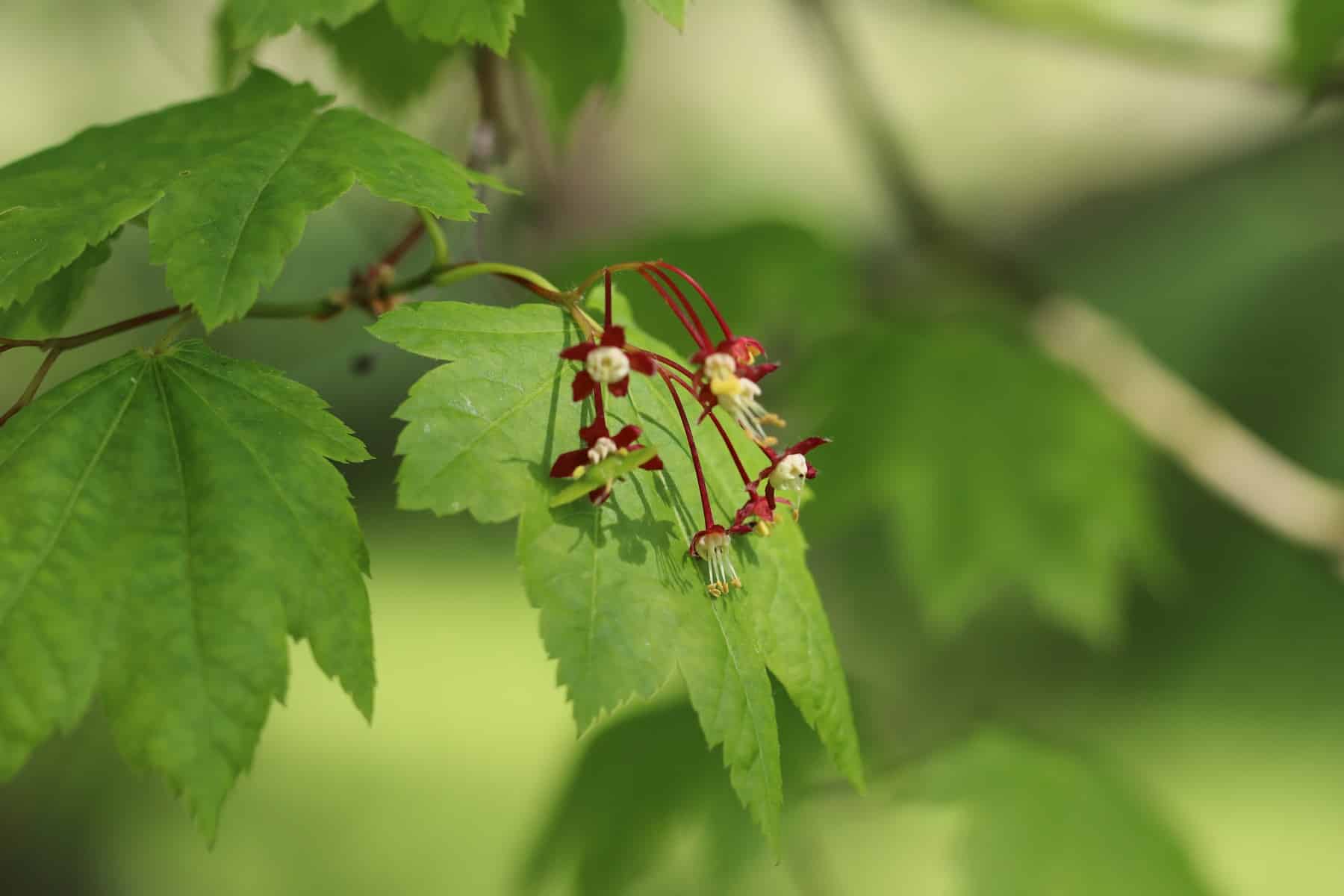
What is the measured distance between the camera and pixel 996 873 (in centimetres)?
182

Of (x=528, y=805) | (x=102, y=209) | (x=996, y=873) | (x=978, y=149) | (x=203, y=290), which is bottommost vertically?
(x=528, y=805)

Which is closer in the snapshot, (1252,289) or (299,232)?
(299,232)

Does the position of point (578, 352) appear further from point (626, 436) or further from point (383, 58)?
point (383, 58)

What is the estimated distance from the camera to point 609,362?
86 centimetres

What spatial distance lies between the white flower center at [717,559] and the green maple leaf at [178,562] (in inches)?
11.1

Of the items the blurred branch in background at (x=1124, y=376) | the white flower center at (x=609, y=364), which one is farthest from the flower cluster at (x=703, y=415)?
the blurred branch in background at (x=1124, y=376)

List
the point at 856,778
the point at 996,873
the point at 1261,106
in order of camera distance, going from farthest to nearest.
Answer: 1. the point at 1261,106
2. the point at 996,873
3. the point at 856,778

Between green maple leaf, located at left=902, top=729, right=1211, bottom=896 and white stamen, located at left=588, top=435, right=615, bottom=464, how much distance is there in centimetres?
125

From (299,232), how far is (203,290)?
0.30ft

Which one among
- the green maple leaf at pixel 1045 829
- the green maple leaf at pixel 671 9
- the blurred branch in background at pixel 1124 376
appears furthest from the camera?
the blurred branch in background at pixel 1124 376

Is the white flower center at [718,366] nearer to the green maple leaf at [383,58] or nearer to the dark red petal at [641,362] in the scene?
the dark red petal at [641,362]

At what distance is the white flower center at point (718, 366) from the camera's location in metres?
0.89

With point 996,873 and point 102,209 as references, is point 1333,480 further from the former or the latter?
point 102,209

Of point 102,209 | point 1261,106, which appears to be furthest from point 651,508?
point 1261,106
